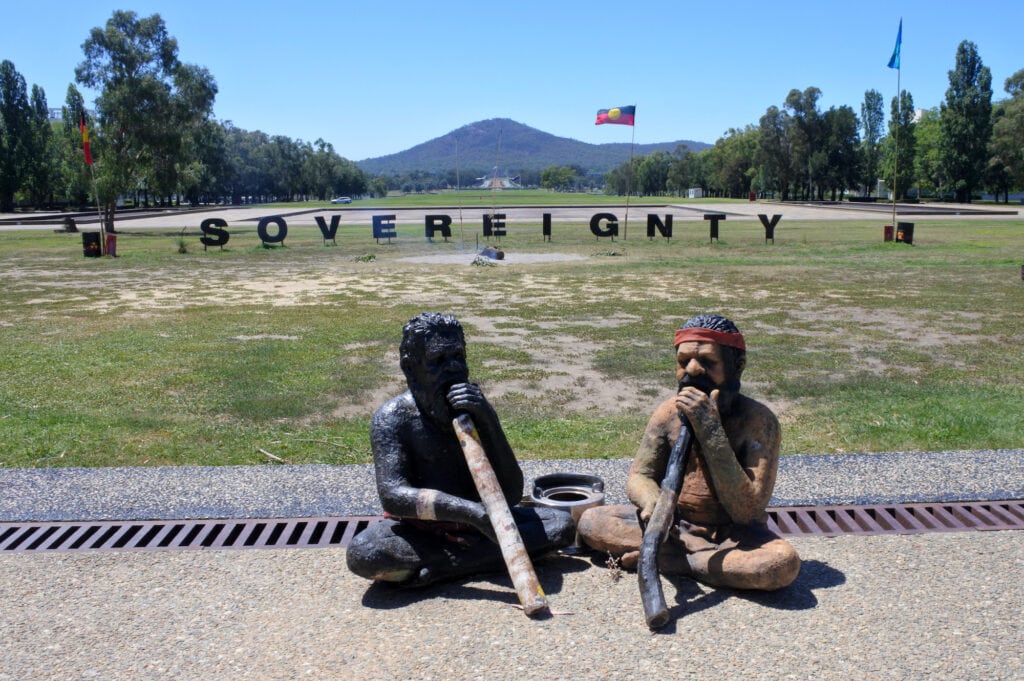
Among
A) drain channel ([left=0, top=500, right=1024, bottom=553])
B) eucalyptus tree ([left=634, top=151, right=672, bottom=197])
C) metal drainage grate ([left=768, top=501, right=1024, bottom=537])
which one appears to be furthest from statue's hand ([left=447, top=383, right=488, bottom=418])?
eucalyptus tree ([left=634, top=151, right=672, bottom=197])

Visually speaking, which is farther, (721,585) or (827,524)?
(827,524)

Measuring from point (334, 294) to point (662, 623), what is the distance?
13.8 meters

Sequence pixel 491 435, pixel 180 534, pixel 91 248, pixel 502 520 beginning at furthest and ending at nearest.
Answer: pixel 91 248, pixel 180 534, pixel 491 435, pixel 502 520

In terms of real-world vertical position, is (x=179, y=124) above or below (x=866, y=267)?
above

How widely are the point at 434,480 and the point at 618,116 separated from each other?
92.9ft

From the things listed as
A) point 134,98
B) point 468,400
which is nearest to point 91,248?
point 134,98

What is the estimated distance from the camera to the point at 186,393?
8523 mm

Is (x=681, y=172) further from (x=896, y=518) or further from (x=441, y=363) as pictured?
(x=441, y=363)

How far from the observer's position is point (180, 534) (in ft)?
16.0

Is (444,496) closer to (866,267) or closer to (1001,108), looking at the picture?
(866,267)

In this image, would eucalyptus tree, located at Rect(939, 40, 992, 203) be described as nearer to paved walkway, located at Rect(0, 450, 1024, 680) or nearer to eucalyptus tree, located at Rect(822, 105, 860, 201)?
eucalyptus tree, located at Rect(822, 105, 860, 201)

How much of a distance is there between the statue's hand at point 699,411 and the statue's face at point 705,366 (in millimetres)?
117

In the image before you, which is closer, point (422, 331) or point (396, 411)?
point (422, 331)

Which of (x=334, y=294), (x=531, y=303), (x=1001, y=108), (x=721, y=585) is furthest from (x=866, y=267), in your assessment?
(x=1001, y=108)
